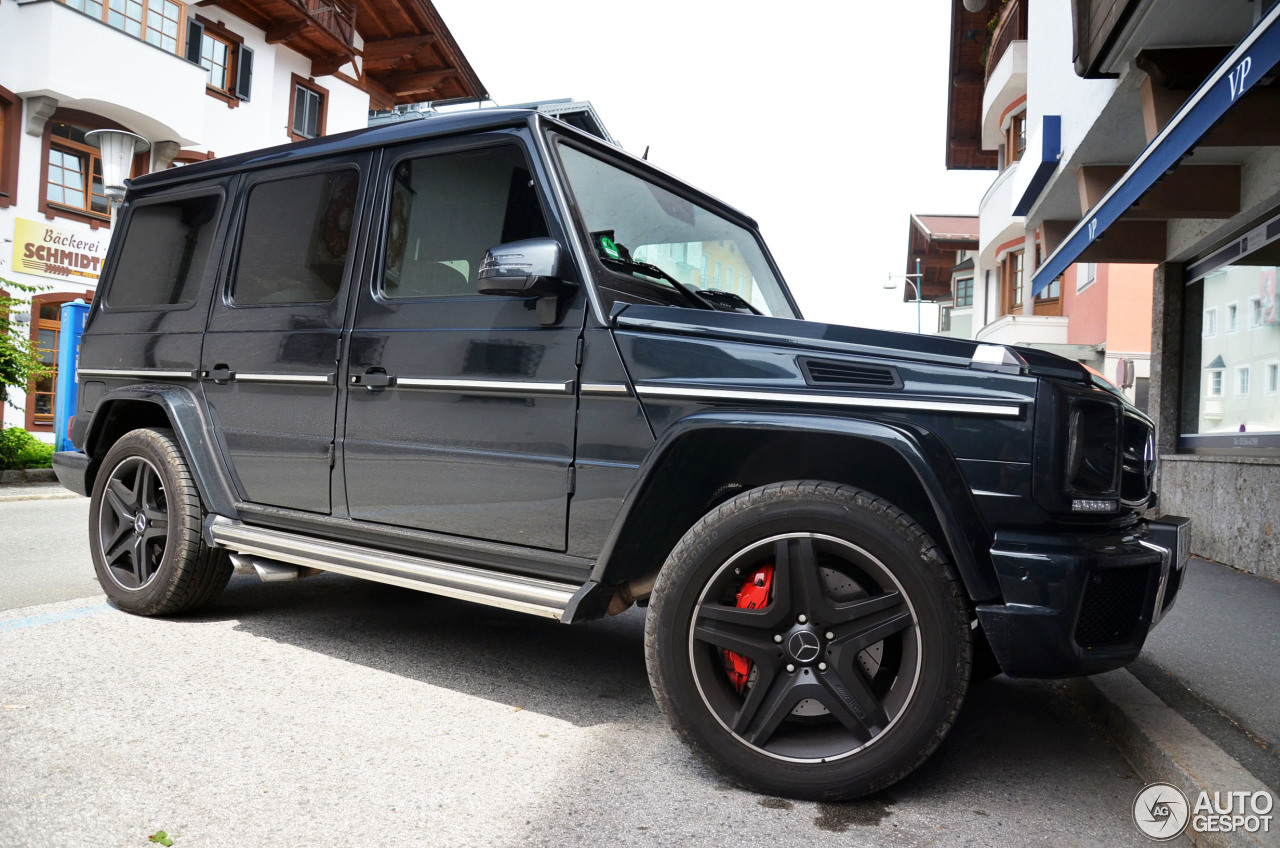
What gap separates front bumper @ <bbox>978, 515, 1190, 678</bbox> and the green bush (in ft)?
41.7

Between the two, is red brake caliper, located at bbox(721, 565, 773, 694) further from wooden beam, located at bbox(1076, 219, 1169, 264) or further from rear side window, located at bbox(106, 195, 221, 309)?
wooden beam, located at bbox(1076, 219, 1169, 264)

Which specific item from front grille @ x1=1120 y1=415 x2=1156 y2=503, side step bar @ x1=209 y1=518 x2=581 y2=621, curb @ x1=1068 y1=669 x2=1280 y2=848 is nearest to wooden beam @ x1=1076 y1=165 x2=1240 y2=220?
curb @ x1=1068 y1=669 x2=1280 y2=848

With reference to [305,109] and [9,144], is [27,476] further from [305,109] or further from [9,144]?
[305,109]

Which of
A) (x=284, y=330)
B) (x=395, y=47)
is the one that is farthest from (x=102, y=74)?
(x=284, y=330)

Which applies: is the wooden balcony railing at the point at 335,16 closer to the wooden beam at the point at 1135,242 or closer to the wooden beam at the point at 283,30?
the wooden beam at the point at 283,30

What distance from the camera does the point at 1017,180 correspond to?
520 inches

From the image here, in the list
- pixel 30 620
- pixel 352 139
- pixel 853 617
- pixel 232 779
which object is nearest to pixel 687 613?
pixel 853 617

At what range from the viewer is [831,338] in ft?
9.16

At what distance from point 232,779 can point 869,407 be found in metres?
2.05

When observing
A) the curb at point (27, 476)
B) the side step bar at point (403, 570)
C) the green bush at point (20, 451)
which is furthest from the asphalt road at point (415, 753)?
the green bush at point (20, 451)

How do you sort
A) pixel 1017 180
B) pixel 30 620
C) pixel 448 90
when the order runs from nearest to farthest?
pixel 30 620, pixel 1017 180, pixel 448 90

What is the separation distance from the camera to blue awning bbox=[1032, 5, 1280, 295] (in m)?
4.25

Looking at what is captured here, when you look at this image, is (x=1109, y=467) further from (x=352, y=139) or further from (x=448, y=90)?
(x=448, y=90)

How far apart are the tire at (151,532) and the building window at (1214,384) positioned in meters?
8.63
